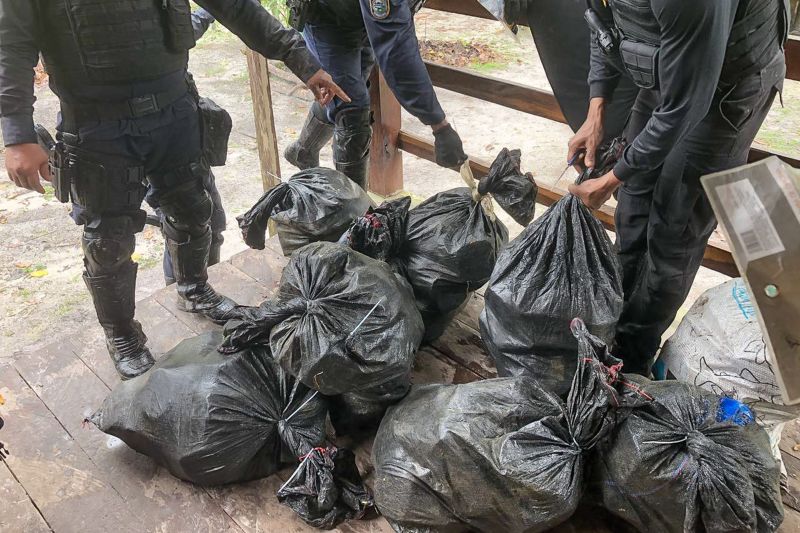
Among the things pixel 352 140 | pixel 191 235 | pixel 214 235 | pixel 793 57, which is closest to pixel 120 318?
pixel 191 235

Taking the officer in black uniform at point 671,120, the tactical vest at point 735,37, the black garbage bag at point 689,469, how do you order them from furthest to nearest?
the tactical vest at point 735,37 < the officer in black uniform at point 671,120 < the black garbage bag at point 689,469

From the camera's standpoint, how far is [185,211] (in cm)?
238

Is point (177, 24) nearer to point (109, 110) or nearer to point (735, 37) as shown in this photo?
point (109, 110)

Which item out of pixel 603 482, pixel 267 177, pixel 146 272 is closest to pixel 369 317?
pixel 603 482

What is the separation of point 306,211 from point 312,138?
1027 millimetres

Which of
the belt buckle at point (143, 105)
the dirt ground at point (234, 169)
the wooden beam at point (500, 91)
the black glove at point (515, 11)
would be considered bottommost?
the dirt ground at point (234, 169)

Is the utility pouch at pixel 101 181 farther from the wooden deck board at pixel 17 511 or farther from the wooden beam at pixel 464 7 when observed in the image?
the wooden beam at pixel 464 7

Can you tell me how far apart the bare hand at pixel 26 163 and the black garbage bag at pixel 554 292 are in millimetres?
1509

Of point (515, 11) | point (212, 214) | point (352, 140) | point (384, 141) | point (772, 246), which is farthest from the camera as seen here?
point (384, 141)

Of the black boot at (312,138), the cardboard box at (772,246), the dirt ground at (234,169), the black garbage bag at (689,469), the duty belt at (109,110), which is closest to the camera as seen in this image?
the cardboard box at (772,246)

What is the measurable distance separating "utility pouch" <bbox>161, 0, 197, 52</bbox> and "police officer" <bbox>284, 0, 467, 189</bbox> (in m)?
0.65

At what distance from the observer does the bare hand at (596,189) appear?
1877 mm

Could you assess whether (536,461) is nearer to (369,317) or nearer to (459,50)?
(369,317)

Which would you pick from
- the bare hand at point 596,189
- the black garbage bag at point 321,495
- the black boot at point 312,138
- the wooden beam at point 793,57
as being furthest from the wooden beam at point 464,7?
the black garbage bag at point 321,495
